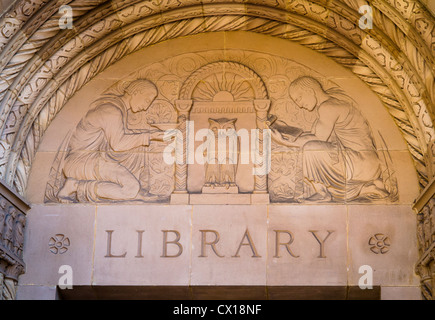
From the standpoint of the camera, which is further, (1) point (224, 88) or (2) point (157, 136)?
(1) point (224, 88)

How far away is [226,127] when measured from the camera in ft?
38.2

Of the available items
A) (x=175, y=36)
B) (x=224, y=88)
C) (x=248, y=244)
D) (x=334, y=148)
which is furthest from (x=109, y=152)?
(x=334, y=148)

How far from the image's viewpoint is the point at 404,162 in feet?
37.0

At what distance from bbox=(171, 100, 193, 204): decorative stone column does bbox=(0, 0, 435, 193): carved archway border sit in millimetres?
1013

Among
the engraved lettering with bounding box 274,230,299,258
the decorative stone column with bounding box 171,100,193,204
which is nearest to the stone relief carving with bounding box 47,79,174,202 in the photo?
the decorative stone column with bounding box 171,100,193,204

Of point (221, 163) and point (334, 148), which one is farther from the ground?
point (334, 148)

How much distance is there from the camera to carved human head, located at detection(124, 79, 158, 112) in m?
11.9

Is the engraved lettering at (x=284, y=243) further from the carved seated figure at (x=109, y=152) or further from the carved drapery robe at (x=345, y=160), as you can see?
the carved seated figure at (x=109, y=152)

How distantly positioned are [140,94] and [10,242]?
251 centimetres

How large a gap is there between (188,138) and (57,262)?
2.21 metres

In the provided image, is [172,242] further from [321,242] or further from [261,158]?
[321,242]

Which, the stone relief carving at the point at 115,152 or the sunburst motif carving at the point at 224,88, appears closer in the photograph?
the stone relief carving at the point at 115,152

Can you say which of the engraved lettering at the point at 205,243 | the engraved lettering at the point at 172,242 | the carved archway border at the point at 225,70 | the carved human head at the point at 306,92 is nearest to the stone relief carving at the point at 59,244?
the engraved lettering at the point at 172,242

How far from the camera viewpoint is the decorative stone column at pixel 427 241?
10375 millimetres
